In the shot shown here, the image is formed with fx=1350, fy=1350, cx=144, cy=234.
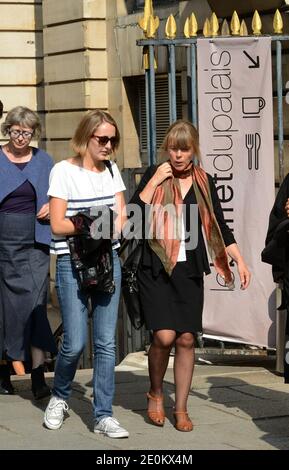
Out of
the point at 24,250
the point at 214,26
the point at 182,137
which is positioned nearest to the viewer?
the point at 182,137

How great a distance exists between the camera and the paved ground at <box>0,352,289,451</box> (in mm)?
7148

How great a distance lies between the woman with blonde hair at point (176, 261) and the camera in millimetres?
7430

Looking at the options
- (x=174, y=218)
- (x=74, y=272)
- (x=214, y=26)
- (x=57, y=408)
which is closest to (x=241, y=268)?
(x=174, y=218)

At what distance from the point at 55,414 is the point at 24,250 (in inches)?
53.4

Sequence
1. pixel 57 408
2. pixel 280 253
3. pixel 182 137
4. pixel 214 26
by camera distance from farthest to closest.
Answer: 1. pixel 214 26
2. pixel 57 408
3. pixel 182 137
4. pixel 280 253

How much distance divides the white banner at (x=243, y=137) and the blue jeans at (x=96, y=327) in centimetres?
263

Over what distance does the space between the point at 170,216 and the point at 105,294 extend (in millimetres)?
595

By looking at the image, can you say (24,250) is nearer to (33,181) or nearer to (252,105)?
(33,181)

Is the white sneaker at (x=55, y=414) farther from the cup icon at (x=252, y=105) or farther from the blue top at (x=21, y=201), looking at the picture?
the cup icon at (x=252, y=105)

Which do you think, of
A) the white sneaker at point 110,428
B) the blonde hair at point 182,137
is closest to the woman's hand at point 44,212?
the blonde hair at point 182,137

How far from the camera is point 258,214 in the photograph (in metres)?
9.81

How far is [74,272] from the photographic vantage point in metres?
7.29

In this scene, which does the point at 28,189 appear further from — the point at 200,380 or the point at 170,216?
the point at 200,380

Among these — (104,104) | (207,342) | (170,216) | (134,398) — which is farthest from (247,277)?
(104,104)
